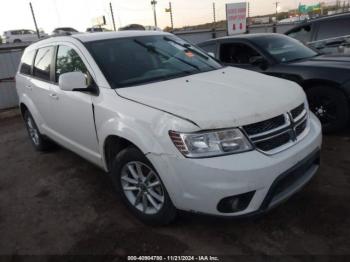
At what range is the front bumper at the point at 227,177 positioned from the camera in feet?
7.65

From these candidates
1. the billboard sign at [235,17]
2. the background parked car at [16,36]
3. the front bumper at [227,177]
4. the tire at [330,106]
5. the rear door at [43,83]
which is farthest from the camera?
the background parked car at [16,36]

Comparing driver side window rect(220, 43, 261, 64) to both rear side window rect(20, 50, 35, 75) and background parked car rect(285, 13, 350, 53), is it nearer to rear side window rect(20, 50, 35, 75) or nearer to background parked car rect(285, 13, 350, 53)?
background parked car rect(285, 13, 350, 53)

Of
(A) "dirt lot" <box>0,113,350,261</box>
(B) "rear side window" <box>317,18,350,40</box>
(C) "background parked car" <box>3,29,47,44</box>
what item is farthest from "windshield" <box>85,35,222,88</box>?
(C) "background parked car" <box>3,29,47,44</box>

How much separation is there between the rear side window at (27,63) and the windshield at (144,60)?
1.81 meters

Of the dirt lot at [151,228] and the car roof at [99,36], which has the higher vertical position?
the car roof at [99,36]

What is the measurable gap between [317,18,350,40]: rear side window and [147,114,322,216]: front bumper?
4.85 meters

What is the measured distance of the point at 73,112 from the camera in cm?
359

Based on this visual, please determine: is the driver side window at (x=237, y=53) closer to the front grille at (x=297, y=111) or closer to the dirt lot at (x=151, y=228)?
the dirt lot at (x=151, y=228)

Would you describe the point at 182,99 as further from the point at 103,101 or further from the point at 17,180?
the point at 17,180

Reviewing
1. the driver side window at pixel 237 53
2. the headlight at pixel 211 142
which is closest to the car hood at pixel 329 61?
the driver side window at pixel 237 53

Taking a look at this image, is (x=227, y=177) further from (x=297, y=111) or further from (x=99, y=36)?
(x=99, y=36)

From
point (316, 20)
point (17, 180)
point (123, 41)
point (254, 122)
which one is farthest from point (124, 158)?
point (316, 20)

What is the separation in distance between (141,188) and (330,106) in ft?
Answer: 10.1

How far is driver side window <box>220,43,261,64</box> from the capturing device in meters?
5.45
